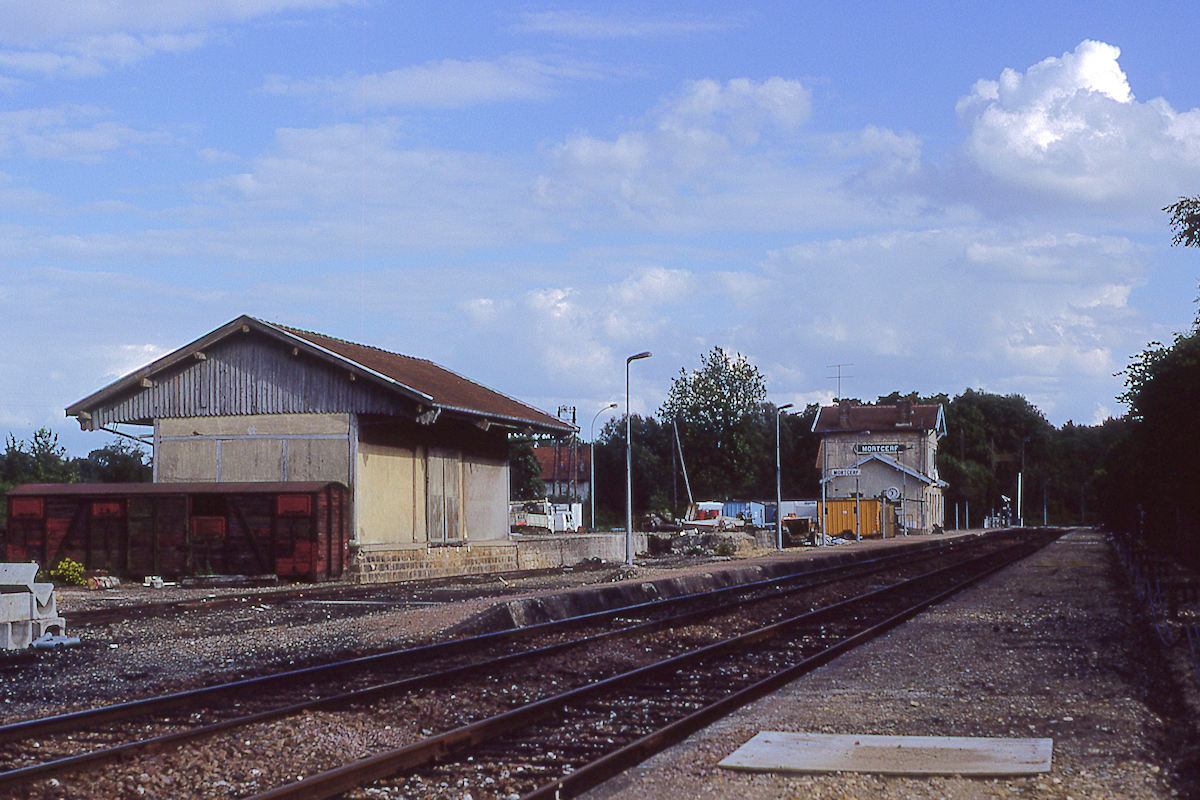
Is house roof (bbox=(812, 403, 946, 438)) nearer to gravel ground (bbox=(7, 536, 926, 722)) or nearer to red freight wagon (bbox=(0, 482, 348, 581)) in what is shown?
red freight wagon (bbox=(0, 482, 348, 581))

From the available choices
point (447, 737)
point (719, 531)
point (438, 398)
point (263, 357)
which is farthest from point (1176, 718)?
point (719, 531)

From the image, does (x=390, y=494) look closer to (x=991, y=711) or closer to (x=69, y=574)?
(x=69, y=574)

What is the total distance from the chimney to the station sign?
76.2 inches

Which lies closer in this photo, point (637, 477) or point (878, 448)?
point (637, 477)

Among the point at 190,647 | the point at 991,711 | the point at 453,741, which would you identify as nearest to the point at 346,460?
the point at 190,647

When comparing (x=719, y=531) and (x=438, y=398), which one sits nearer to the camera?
(x=438, y=398)

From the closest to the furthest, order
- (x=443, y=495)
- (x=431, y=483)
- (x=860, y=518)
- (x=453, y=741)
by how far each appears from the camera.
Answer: (x=453, y=741) → (x=431, y=483) → (x=443, y=495) → (x=860, y=518)

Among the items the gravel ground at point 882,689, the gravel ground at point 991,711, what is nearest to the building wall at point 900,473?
the gravel ground at point 882,689

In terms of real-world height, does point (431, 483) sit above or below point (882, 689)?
above

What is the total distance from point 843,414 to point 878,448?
175 inches

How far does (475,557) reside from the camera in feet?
103

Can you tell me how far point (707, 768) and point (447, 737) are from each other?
171cm

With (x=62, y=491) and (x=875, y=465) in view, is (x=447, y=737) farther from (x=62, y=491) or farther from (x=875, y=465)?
(x=875, y=465)

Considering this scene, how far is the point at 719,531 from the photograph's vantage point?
173 ft
